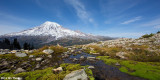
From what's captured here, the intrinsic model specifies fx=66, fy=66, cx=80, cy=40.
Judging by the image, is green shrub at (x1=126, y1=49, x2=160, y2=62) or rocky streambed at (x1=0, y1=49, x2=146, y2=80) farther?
green shrub at (x1=126, y1=49, x2=160, y2=62)

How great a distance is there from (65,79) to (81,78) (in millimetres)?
2305

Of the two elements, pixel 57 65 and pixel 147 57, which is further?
pixel 147 57

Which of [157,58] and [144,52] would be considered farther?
[144,52]


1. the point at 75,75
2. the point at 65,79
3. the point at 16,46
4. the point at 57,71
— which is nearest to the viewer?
the point at 65,79

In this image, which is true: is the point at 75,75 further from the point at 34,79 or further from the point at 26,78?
the point at 26,78

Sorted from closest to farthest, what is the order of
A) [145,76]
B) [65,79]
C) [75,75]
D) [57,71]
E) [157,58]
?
[65,79], [75,75], [145,76], [57,71], [157,58]

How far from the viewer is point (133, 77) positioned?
35.7 feet

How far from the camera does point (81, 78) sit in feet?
31.5

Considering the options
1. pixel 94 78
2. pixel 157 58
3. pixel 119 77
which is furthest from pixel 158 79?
pixel 157 58

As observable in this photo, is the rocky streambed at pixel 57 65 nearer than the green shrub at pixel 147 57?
Yes

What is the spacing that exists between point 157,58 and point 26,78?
29.5 meters

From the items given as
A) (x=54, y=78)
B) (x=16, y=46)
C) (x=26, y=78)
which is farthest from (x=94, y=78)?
(x=16, y=46)

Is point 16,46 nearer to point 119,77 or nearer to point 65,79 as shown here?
point 65,79

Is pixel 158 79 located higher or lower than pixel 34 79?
lower
